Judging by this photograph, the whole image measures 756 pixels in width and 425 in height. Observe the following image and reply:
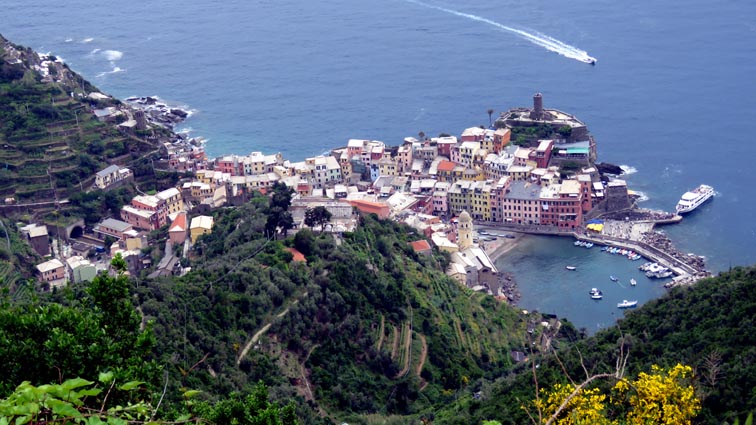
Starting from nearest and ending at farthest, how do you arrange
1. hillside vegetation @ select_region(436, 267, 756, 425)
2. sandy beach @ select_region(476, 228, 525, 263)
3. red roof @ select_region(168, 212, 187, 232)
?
1. hillside vegetation @ select_region(436, 267, 756, 425)
2. red roof @ select_region(168, 212, 187, 232)
3. sandy beach @ select_region(476, 228, 525, 263)

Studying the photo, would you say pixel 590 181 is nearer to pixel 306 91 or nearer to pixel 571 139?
pixel 571 139

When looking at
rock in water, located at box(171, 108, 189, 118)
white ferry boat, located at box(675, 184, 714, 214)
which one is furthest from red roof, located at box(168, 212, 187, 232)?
white ferry boat, located at box(675, 184, 714, 214)

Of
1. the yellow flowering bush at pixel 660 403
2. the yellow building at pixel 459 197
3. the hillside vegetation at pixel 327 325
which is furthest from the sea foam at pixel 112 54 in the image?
the yellow flowering bush at pixel 660 403

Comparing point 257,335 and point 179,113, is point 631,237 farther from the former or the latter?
point 179,113

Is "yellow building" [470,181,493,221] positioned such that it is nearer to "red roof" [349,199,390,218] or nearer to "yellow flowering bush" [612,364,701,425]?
"red roof" [349,199,390,218]

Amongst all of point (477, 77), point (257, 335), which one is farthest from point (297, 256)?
point (477, 77)
